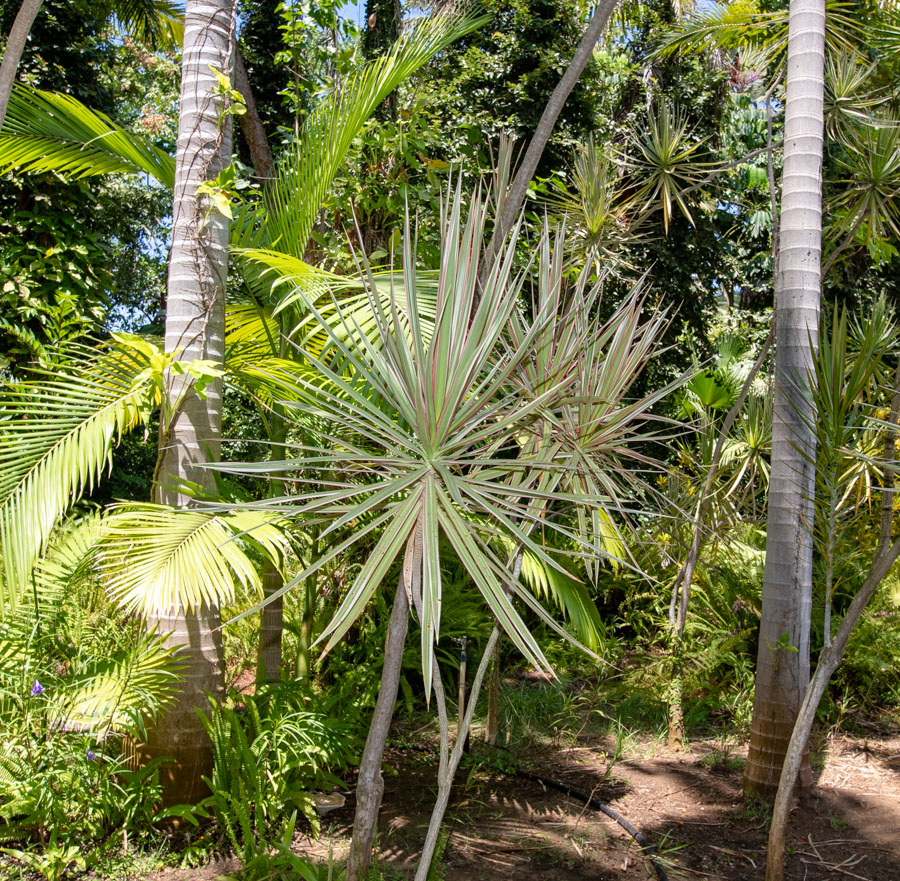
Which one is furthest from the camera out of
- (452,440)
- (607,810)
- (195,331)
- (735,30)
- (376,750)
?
(735,30)

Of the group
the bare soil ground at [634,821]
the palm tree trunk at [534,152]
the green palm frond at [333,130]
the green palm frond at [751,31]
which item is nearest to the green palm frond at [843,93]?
the green palm frond at [751,31]

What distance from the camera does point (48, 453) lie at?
2941mm

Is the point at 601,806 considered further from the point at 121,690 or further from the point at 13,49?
the point at 13,49

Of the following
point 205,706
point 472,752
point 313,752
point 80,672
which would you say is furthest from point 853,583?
point 80,672

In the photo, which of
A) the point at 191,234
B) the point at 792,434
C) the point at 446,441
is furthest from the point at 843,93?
the point at 446,441

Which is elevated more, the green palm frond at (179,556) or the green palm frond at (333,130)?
the green palm frond at (333,130)

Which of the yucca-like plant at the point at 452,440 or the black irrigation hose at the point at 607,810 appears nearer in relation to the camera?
the yucca-like plant at the point at 452,440

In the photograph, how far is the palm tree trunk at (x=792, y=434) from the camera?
3715mm

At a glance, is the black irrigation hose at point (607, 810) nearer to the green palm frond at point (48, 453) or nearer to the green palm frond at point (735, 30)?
the green palm frond at point (48, 453)

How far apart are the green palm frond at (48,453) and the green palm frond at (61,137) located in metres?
1.08

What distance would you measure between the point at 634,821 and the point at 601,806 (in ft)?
0.52

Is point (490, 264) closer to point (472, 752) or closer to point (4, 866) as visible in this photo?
point (4, 866)

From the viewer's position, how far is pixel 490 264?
7.18ft

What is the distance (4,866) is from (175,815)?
574mm
